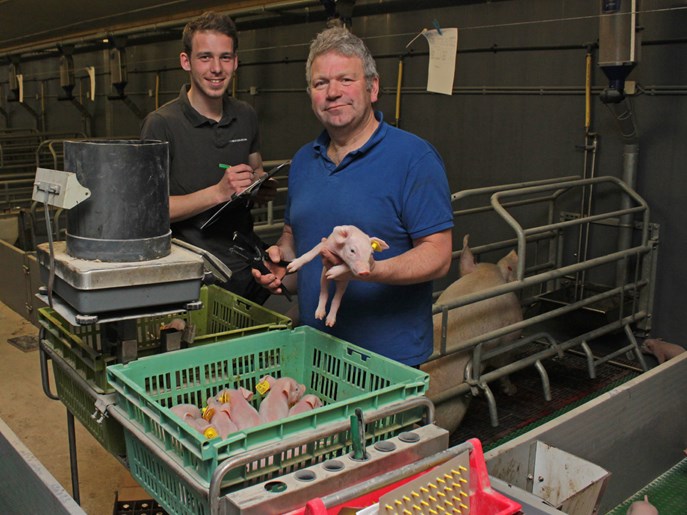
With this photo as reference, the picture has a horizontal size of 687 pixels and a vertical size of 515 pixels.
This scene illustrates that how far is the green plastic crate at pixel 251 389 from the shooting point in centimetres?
125

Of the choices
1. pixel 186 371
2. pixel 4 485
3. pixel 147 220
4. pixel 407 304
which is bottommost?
pixel 4 485

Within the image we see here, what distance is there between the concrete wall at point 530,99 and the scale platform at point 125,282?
2932 mm

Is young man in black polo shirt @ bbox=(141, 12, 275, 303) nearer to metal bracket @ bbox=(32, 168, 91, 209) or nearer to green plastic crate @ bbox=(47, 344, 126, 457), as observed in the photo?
green plastic crate @ bbox=(47, 344, 126, 457)

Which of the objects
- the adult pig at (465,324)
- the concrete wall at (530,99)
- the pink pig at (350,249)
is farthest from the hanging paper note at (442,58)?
the pink pig at (350,249)

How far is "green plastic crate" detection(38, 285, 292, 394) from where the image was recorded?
1692mm

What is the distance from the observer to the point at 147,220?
1502 millimetres

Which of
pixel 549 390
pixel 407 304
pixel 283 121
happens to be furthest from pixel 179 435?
pixel 283 121

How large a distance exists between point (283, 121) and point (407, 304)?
13.5 ft

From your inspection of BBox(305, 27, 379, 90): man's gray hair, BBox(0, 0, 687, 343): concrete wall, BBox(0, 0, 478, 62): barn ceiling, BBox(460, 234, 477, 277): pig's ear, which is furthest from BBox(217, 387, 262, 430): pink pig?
BBox(0, 0, 478, 62): barn ceiling

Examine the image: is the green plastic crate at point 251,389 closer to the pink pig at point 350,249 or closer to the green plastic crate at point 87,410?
the green plastic crate at point 87,410

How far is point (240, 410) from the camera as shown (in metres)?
1.53

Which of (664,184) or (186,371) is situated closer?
(186,371)

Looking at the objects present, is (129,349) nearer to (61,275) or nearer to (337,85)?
(61,275)

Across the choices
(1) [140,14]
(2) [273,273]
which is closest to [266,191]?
(2) [273,273]
